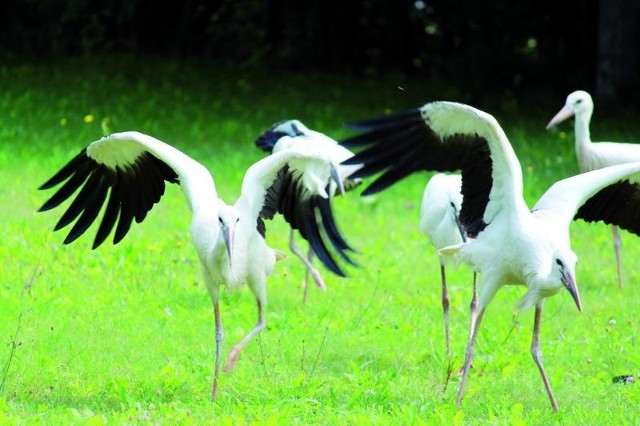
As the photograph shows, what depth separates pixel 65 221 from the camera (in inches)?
259

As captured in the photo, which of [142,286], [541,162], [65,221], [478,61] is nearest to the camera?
[65,221]

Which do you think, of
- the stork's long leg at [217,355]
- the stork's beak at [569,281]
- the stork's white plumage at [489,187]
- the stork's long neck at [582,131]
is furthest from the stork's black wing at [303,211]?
the stork's long neck at [582,131]

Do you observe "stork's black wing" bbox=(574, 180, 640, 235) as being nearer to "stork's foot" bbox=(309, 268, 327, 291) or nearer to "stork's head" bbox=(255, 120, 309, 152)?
"stork's foot" bbox=(309, 268, 327, 291)

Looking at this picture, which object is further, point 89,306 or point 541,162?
point 541,162

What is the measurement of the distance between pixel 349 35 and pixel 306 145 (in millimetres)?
10789

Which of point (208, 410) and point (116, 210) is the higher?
point (116, 210)

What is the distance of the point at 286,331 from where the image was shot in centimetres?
704

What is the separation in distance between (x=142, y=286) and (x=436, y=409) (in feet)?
→ 9.56

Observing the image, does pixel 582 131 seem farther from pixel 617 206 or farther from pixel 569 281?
pixel 569 281

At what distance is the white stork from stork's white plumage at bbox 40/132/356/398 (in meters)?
1.13

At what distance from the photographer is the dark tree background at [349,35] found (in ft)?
54.2

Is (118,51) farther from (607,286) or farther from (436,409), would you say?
(436,409)

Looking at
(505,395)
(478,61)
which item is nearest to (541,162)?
(478,61)

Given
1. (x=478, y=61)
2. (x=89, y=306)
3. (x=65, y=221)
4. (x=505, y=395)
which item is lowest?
(x=505, y=395)
